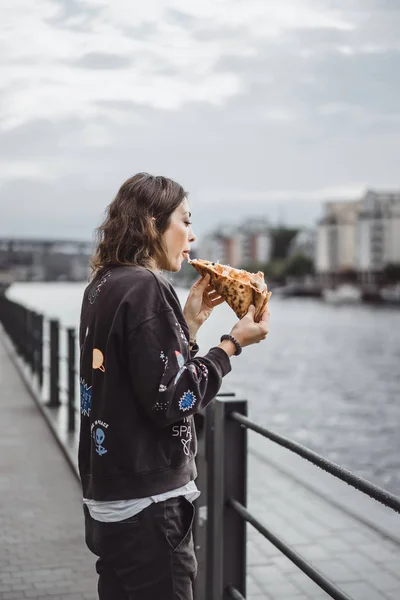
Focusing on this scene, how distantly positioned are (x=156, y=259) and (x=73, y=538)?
333cm

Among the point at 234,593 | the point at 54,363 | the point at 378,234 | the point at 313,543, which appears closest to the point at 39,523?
the point at 313,543

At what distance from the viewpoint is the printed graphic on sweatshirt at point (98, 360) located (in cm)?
218

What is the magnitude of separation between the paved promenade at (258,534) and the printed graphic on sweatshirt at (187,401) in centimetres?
240

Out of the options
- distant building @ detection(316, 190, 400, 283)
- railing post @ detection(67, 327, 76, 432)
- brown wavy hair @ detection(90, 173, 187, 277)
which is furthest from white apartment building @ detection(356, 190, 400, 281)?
brown wavy hair @ detection(90, 173, 187, 277)

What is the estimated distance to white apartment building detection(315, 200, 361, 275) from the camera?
182 metres

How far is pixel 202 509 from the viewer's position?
356 centimetres

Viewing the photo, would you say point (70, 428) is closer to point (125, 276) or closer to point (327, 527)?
point (327, 527)

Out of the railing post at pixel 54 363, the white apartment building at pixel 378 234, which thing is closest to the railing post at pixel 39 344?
the railing post at pixel 54 363

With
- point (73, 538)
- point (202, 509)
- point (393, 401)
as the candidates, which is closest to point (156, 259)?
point (202, 509)

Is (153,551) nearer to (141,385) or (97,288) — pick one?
(141,385)

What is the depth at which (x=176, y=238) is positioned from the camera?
2.28 m

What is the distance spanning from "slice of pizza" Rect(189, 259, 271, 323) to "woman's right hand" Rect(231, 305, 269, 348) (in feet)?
0.11

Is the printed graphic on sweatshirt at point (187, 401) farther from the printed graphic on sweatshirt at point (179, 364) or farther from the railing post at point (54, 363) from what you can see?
the railing post at point (54, 363)

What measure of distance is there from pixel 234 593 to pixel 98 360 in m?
1.54
